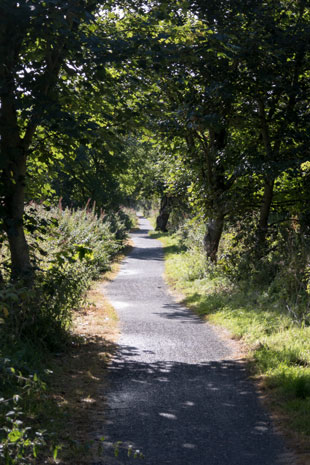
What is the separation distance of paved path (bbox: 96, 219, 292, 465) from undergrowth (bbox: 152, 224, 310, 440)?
324 mm

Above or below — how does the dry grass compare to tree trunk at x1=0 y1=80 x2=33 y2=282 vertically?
below

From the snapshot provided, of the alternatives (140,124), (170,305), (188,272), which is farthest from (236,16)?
(188,272)

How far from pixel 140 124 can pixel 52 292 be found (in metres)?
2.99

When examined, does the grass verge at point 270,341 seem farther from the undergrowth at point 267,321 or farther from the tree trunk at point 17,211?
the tree trunk at point 17,211

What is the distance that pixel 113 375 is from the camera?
640cm

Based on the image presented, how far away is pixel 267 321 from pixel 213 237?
683cm

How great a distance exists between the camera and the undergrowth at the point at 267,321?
17.3ft

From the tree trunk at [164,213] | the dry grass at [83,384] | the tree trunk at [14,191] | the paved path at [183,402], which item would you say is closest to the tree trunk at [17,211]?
the tree trunk at [14,191]

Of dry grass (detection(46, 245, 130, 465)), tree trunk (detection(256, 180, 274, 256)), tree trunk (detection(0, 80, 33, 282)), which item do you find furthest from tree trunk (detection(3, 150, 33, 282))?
tree trunk (detection(256, 180, 274, 256))

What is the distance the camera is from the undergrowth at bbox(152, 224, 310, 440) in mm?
5286

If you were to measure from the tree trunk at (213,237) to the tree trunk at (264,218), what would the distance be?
1.93 metres

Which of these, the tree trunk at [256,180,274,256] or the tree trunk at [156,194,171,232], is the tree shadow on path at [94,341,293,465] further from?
the tree trunk at [156,194,171,232]

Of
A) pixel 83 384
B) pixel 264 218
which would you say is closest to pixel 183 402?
pixel 83 384

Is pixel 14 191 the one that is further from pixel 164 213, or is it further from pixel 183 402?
pixel 164 213
